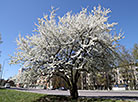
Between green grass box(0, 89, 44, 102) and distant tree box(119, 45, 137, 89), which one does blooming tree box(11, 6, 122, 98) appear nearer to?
green grass box(0, 89, 44, 102)

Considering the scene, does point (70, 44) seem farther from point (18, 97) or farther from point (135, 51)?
point (135, 51)

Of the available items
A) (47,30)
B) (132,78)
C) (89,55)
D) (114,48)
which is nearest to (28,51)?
(47,30)

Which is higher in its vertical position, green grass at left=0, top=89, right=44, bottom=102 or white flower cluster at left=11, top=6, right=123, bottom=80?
white flower cluster at left=11, top=6, right=123, bottom=80

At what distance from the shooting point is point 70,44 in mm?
11977

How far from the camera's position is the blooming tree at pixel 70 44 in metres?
11.5

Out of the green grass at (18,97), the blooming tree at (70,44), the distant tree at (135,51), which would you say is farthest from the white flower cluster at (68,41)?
the distant tree at (135,51)

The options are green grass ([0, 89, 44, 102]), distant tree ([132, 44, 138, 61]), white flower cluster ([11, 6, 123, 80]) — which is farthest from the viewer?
distant tree ([132, 44, 138, 61])

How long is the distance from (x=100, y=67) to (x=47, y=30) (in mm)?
6693

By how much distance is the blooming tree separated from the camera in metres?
11.5

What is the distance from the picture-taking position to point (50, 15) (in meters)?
13.4

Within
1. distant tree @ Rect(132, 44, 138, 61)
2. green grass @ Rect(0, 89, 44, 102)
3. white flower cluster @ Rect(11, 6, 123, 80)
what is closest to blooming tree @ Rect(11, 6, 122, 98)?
white flower cluster @ Rect(11, 6, 123, 80)

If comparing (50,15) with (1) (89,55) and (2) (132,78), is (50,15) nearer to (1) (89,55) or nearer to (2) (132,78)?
(1) (89,55)

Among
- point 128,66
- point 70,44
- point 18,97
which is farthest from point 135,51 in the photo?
point 18,97

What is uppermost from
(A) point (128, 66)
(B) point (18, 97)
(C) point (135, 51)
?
(C) point (135, 51)
